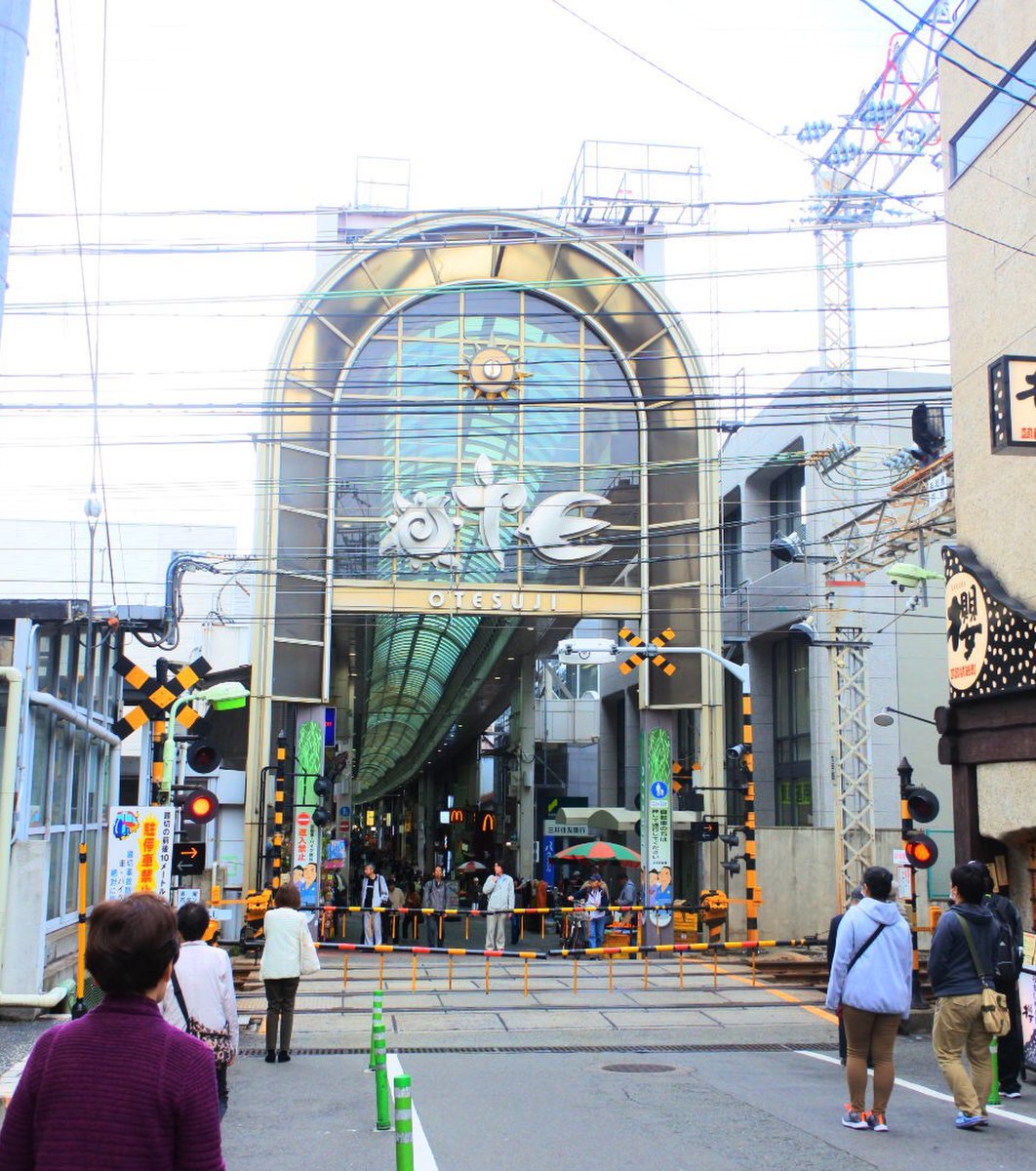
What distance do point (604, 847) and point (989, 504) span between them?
799 inches

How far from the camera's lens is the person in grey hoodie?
27.8 feet

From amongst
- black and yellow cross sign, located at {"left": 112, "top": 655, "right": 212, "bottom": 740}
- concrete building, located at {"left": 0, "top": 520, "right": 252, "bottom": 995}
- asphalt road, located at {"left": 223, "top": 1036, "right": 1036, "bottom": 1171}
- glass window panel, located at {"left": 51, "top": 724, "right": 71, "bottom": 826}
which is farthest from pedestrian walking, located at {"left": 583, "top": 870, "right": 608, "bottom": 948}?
asphalt road, located at {"left": 223, "top": 1036, "right": 1036, "bottom": 1171}

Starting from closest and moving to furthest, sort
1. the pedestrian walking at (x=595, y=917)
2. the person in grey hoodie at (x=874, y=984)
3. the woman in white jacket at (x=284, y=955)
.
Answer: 1. the person in grey hoodie at (x=874, y=984)
2. the woman in white jacket at (x=284, y=955)
3. the pedestrian walking at (x=595, y=917)

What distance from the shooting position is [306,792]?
3034 cm

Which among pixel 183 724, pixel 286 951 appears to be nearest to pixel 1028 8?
pixel 286 951

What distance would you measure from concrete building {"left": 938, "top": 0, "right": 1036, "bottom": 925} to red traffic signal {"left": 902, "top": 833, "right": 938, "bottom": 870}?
6.63ft

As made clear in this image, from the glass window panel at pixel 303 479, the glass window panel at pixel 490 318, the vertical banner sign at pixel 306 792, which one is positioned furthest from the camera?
the glass window panel at pixel 490 318

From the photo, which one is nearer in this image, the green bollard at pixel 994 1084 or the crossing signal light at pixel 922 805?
the green bollard at pixel 994 1084

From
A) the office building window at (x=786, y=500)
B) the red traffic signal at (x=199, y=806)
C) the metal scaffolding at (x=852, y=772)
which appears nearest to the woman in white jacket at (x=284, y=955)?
the red traffic signal at (x=199, y=806)

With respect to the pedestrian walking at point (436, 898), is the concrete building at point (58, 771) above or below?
above

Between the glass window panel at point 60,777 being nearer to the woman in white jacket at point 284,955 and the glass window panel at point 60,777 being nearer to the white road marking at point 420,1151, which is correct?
the woman in white jacket at point 284,955

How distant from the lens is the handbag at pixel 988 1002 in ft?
28.8

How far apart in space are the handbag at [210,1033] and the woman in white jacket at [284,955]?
13.8 feet

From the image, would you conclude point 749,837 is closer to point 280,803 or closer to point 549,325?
point 280,803
